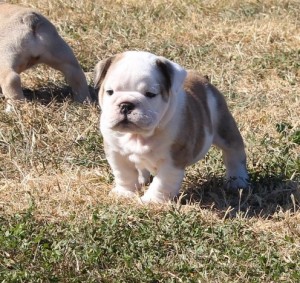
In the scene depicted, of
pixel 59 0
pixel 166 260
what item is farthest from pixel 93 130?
pixel 59 0

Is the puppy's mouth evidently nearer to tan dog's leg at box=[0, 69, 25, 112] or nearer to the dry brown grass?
the dry brown grass

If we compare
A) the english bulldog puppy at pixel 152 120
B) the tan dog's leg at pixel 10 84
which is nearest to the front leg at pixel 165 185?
the english bulldog puppy at pixel 152 120

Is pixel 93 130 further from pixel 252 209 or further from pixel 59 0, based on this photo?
pixel 59 0

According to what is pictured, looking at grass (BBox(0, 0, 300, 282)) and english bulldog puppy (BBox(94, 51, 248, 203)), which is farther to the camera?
english bulldog puppy (BBox(94, 51, 248, 203))

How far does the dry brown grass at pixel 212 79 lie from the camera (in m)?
5.63

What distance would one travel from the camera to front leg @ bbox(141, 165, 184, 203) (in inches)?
207

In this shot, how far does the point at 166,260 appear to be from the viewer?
4707mm

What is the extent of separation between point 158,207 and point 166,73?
0.81 meters

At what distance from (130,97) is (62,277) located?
109 centimetres

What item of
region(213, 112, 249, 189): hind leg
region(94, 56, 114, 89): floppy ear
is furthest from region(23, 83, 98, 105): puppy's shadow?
region(94, 56, 114, 89): floppy ear

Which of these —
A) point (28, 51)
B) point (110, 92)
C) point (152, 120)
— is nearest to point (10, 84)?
point (28, 51)

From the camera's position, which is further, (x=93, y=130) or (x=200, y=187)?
(x=93, y=130)

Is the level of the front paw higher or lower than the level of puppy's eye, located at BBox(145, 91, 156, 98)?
lower

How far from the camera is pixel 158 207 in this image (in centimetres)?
527
